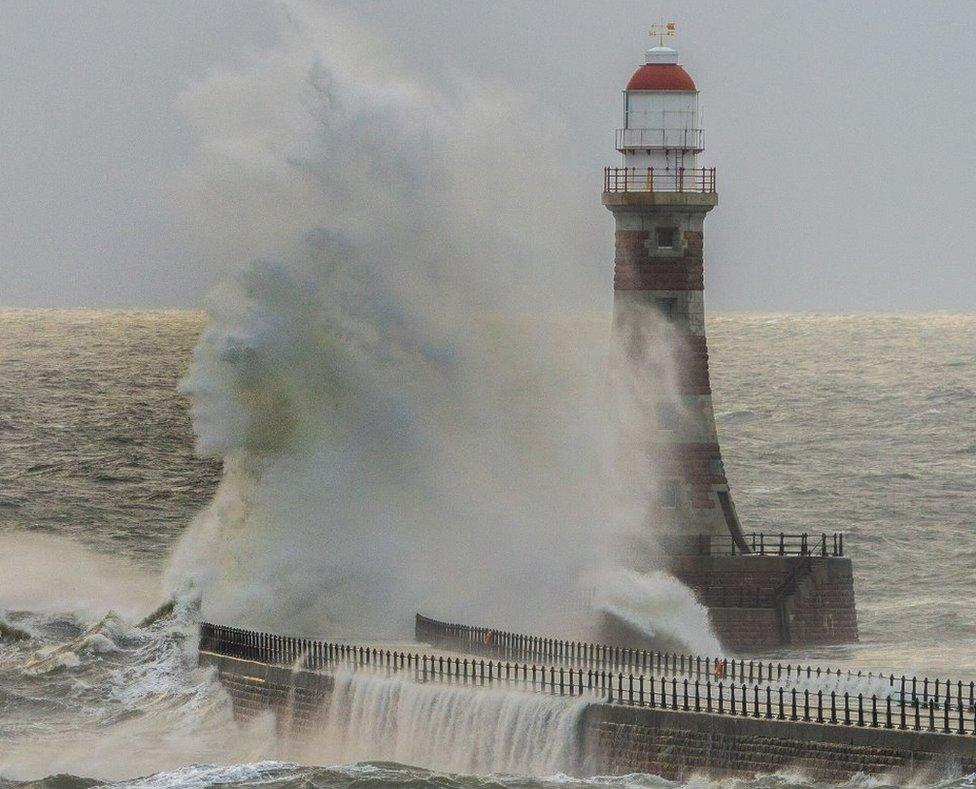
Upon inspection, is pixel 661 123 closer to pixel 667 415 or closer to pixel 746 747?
pixel 667 415

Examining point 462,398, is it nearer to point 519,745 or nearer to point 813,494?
point 519,745

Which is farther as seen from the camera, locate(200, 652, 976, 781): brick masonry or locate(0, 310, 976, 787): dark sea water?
locate(0, 310, 976, 787): dark sea water

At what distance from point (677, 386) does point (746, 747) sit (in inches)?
479

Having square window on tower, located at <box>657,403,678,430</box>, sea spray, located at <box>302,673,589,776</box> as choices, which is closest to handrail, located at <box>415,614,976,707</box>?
sea spray, located at <box>302,673,589,776</box>

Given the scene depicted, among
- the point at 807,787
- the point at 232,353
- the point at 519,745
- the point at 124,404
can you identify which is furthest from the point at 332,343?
the point at 124,404

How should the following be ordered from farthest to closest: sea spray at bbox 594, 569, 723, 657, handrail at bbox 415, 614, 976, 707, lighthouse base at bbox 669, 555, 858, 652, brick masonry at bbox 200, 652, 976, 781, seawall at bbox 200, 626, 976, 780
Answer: lighthouse base at bbox 669, 555, 858, 652, sea spray at bbox 594, 569, 723, 657, handrail at bbox 415, 614, 976, 707, seawall at bbox 200, 626, 976, 780, brick masonry at bbox 200, 652, 976, 781

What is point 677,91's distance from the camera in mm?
Answer: 46594

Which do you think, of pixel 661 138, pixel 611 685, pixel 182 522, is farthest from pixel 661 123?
pixel 182 522

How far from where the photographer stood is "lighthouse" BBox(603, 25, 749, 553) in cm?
4594

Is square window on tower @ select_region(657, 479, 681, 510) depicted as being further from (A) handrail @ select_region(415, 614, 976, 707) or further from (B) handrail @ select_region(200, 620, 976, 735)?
(B) handrail @ select_region(200, 620, 976, 735)

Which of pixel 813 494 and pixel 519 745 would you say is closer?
pixel 519 745

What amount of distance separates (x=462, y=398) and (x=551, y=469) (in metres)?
2.47

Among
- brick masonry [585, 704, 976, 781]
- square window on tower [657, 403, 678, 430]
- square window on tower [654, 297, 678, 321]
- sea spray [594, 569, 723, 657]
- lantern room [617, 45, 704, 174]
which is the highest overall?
lantern room [617, 45, 704, 174]

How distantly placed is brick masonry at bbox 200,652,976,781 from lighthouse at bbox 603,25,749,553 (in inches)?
400
